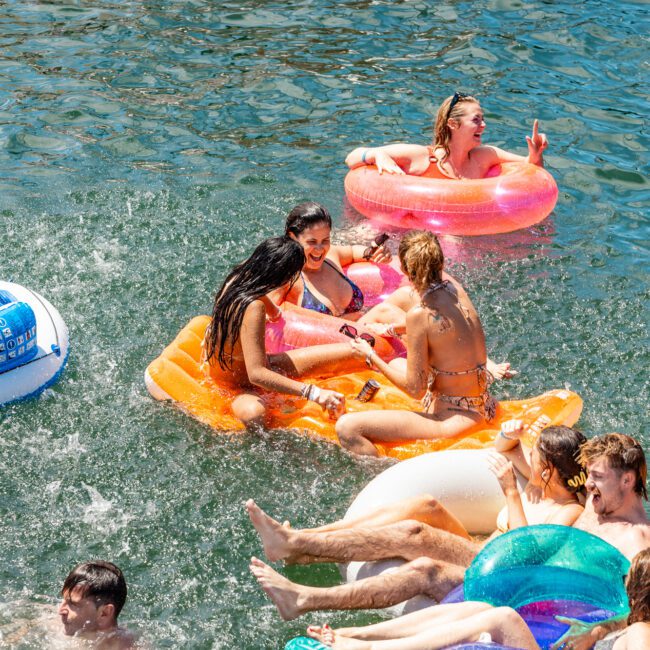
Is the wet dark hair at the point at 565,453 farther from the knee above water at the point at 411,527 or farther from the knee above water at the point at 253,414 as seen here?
the knee above water at the point at 253,414

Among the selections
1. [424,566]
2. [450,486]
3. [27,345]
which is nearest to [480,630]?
[424,566]

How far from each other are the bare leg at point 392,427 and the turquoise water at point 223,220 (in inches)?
6.5

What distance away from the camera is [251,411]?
6.11 metres

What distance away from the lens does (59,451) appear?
20.1 feet

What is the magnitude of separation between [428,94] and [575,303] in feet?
13.4

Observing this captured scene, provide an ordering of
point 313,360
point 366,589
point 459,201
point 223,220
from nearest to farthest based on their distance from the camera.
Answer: point 366,589 < point 313,360 < point 459,201 < point 223,220

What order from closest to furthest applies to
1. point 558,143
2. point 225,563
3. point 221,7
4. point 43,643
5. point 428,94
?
point 43,643
point 225,563
point 558,143
point 428,94
point 221,7

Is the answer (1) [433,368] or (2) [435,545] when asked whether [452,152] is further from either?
(2) [435,545]

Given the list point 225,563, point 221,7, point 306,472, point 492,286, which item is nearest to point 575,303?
point 492,286

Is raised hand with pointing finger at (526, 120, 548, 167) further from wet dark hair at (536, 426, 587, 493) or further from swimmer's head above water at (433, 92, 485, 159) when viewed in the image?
wet dark hair at (536, 426, 587, 493)

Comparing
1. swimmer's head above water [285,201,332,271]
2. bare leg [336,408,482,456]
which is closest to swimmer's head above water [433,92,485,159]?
swimmer's head above water [285,201,332,271]

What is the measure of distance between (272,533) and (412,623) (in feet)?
2.56

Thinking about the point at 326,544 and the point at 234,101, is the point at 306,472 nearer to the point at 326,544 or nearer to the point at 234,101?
the point at 326,544

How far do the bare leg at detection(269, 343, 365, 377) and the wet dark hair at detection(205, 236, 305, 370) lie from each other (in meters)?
0.35
